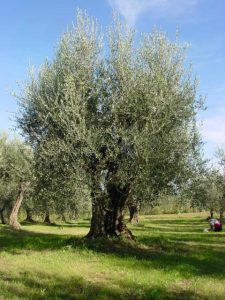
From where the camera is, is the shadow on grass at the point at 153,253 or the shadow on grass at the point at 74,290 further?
the shadow on grass at the point at 153,253

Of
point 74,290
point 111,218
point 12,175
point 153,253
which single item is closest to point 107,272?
point 74,290

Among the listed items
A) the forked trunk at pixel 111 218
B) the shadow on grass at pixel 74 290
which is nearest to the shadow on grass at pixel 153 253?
the forked trunk at pixel 111 218

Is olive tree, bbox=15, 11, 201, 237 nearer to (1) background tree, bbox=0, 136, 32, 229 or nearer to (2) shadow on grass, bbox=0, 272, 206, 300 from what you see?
(2) shadow on grass, bbox=0, 272, 206, 300

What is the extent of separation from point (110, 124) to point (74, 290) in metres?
10.7

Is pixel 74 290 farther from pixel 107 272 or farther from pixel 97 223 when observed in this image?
pixel 97 223

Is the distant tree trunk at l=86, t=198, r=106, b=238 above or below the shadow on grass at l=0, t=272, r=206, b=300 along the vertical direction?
above

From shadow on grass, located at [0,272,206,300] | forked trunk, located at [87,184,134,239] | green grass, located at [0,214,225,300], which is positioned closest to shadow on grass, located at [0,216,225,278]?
green grass, located at [0,214,225,300]

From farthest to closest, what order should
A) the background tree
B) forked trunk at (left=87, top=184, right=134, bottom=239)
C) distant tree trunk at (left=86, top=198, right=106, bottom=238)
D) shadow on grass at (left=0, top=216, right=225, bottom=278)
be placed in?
the background tree → distant tree trunk at (left=86, top=198, right=106, bottom=238) → forked trunk at (left=87, top=184, right=134, bottom=239) → shadow on grass at (left=0, top=216, right=225, bottom=278)

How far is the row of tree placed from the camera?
20.7m

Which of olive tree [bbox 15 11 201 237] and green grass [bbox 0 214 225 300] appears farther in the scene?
olive tree [bbox 15 11 201 237]

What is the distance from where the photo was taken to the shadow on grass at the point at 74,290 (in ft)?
38.6

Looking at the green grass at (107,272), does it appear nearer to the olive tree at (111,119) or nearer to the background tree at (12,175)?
the olive tree at (111,119)

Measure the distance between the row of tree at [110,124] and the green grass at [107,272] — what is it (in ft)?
8.90

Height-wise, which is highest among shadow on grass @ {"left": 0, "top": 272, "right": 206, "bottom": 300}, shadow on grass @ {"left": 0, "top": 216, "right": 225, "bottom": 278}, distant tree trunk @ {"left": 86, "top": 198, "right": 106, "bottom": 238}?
distant tree trunk @ {"left": 86, "top": 198, "right": 106, "bottom": 238}
